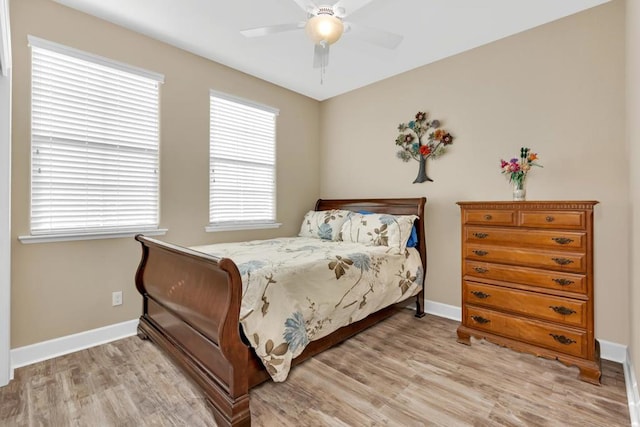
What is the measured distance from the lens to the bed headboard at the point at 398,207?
3238mm

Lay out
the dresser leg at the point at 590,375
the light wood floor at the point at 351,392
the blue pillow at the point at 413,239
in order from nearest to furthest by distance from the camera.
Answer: the light wood floor at the point at 351,392, the dresser leg at the point at 590,375, the blue pillow at the point at 413,239

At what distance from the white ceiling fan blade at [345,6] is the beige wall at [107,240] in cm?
188

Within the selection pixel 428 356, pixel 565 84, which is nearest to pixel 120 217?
pixel 428 356

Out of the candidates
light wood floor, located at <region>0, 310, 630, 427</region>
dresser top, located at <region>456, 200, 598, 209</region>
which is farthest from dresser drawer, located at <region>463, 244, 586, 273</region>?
light wood floor, located at <region>0, 310, 630, 427</region>

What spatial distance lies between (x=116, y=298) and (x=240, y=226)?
4.50ft

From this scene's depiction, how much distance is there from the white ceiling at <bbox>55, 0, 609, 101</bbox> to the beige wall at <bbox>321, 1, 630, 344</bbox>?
0.75ft

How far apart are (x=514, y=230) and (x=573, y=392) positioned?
42.1 inches

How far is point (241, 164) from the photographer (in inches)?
141

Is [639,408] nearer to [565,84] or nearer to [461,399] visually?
[461,399]

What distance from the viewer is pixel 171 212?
300 centimetres

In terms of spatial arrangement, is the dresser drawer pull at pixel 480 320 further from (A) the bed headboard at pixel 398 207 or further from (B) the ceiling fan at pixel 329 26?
(B) the ceiling fan at pixel 329 26

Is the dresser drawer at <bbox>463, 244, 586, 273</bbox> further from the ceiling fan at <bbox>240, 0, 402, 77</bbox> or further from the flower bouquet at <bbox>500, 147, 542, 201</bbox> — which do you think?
the ceiling fan at <bbox>240, 0, 402, 77</bbox>

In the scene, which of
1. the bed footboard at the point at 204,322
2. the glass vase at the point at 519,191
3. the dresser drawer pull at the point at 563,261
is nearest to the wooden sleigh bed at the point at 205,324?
the bed footboard at the point at 204,322

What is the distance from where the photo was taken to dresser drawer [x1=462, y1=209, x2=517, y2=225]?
2.33 m
